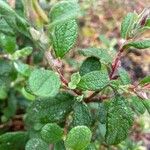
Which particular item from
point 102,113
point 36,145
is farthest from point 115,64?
point 36,145

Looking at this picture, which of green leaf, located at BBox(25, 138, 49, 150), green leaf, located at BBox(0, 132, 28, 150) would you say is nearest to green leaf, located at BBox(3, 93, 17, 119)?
green leaf, located at BBox(0, 132, 28, 150)

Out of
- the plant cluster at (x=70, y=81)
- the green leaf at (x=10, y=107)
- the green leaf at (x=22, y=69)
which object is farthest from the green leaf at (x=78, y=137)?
the green leaf at (x=10, y=107)

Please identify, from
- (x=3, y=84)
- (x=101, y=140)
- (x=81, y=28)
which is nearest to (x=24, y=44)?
(x=3, y=84)

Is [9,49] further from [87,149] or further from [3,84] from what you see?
[87,149]

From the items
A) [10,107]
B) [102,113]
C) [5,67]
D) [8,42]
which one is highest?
[8,42]

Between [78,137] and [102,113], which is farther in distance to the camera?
[102,113]

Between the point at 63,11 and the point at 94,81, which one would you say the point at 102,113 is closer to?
the point at 94,81

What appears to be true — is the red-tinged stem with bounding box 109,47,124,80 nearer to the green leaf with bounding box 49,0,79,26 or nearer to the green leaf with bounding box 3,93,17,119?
the green leaf with bounding box 49,0,79,26
